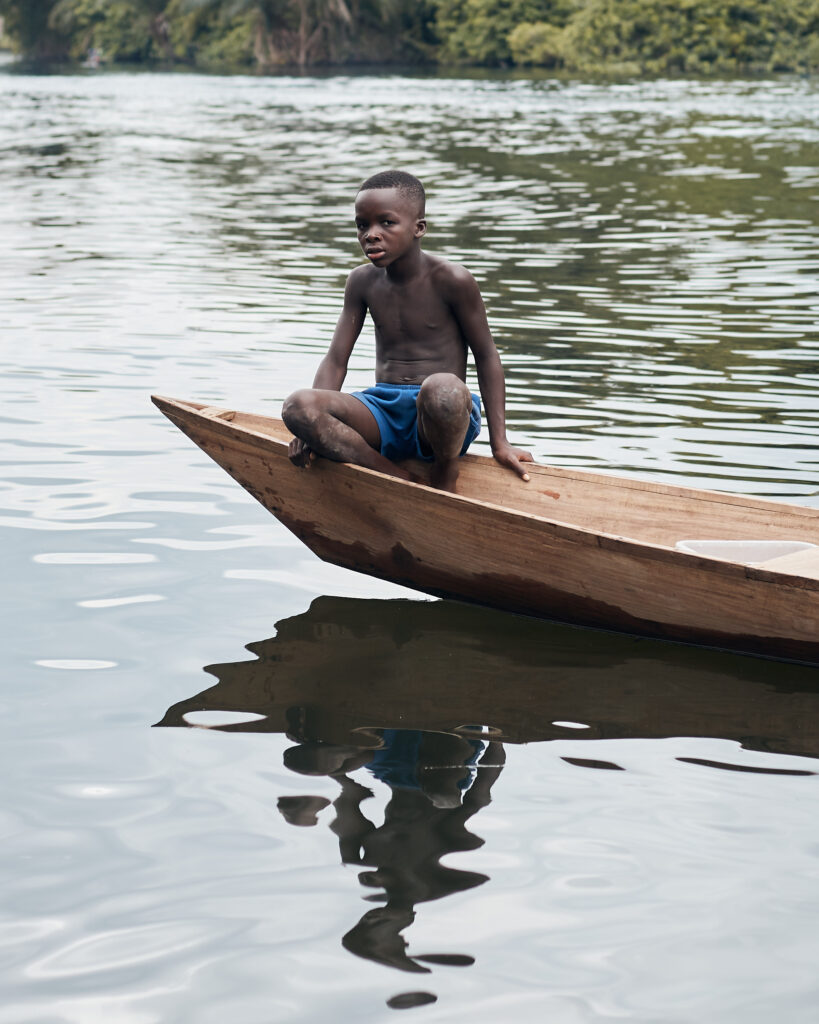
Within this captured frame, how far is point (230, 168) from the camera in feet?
69.4

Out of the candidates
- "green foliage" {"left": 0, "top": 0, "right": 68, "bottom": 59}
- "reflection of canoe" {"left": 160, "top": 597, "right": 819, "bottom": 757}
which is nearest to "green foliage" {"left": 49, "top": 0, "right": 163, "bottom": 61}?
"green foliage" {"left": 0, "top": 0, "right": 68, "bottom": 59}

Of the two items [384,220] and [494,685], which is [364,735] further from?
[384,220]

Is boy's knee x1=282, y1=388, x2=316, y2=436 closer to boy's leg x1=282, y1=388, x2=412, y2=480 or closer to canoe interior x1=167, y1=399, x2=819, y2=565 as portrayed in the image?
boy's leg x1=282, y1=388, x2=412, y2=480

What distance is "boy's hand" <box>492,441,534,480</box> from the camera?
17.0 ft

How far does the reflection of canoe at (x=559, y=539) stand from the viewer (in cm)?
432

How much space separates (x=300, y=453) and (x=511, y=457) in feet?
2.74

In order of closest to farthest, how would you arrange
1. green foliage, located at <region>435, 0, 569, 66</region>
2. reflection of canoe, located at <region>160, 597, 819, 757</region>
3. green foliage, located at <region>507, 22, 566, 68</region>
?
reflection of canoe, located at <region>160, 597, 819, 757</region> < green foliage, located at <region>507, 22, 566, 68</region> < green foliage, located at <region>435, 0, 569, 66</region>

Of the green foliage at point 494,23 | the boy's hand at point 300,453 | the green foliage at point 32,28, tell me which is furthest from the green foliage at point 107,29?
the boy's hand at point 300,453

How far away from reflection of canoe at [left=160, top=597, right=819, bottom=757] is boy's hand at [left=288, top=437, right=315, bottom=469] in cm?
56

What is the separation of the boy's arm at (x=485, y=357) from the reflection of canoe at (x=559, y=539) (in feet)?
0.69

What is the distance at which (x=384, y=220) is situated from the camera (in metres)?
4.77

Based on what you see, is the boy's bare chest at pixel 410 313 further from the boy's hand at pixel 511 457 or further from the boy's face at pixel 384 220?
the boy's hand at pixel 511 457

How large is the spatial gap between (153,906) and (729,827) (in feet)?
4.51

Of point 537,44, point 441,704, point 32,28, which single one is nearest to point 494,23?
point 537,44
